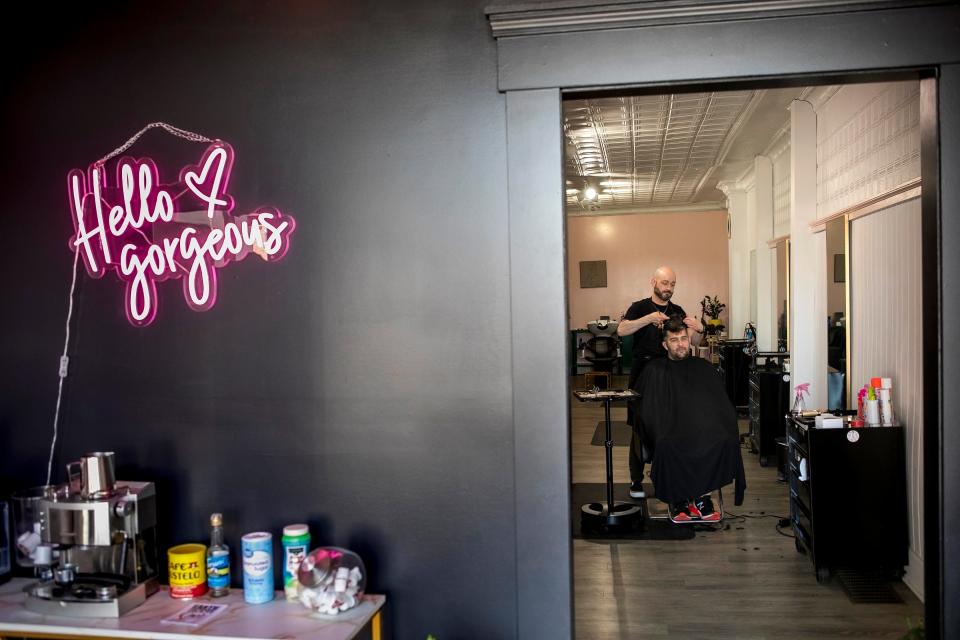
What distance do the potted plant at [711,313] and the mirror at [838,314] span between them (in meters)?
5.76

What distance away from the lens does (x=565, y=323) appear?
2104 millimetres

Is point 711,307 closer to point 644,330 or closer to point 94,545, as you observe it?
point 644,330

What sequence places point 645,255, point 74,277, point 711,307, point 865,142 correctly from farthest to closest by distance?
point 645,255, point 711,307, point 865,142, point 74,277

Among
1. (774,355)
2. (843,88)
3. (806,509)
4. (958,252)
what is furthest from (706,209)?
(958,252)

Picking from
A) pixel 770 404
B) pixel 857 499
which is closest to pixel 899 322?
pixel 857 499

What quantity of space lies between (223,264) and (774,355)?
17.5 ft

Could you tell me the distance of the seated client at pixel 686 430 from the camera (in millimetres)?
4574

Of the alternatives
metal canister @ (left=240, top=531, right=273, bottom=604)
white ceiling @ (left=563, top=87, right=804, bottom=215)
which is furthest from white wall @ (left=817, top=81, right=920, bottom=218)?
metal canister @ (left=240, top=531, right=273, bottom=604)

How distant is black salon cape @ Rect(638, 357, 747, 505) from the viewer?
4.57 meters

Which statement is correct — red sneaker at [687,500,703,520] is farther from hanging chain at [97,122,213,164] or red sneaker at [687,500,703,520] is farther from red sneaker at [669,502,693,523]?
hanging chain at [97,122,213,164]

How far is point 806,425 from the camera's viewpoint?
12.4 feet

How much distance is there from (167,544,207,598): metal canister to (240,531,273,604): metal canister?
0.15 metres

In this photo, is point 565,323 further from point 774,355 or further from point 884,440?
point 774,355

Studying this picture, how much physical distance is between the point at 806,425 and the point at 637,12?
98.4 inches
